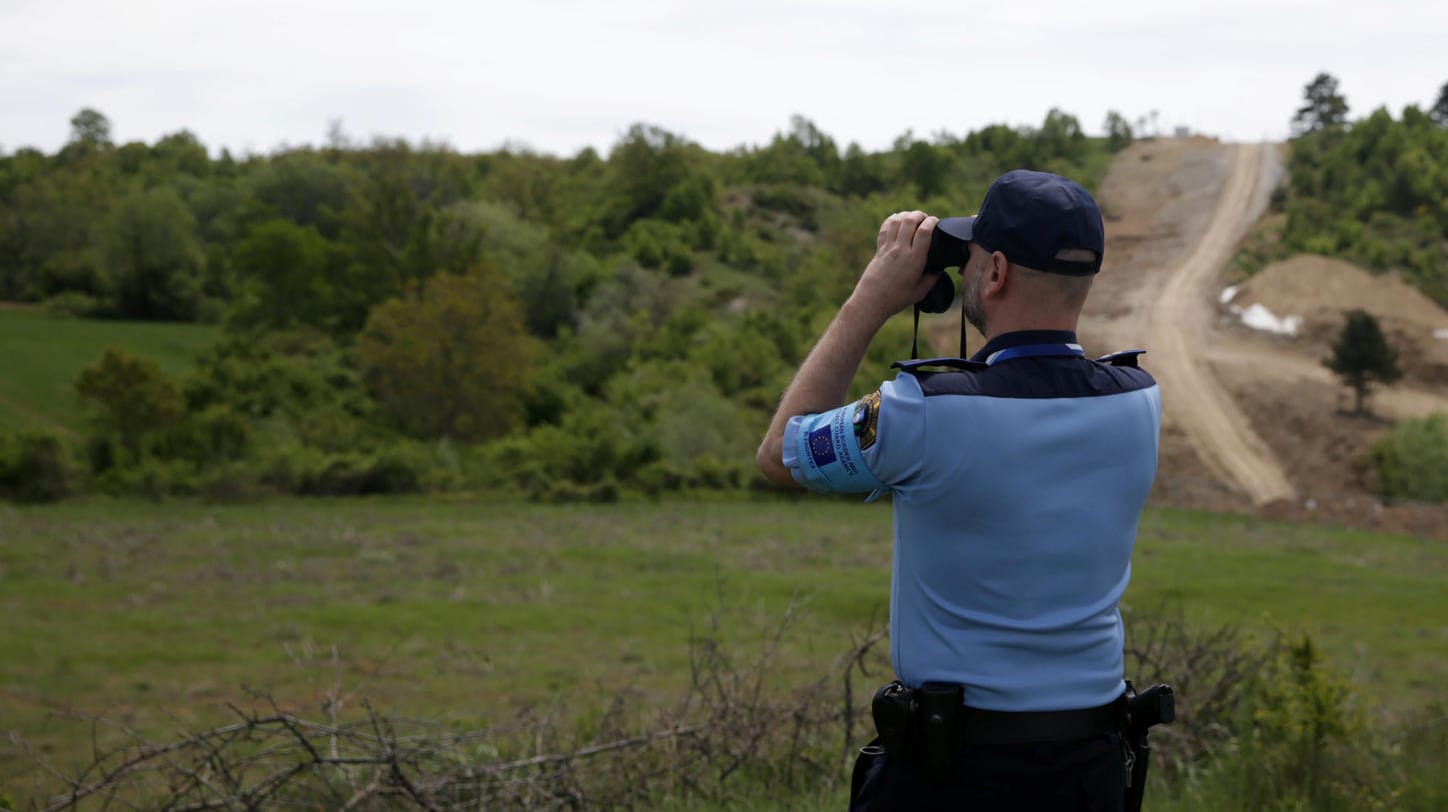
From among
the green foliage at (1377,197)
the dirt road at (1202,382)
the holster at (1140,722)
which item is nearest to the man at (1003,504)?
the holster at (1140,722)

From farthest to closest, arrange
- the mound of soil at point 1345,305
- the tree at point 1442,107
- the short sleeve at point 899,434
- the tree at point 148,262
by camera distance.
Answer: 1. the tree at point 1442,107
2. the tree at point 148,262
3. the mound of soil at point 1345,305
4. the short sleeve at point 899,434

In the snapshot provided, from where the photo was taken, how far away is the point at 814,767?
5.70 meters

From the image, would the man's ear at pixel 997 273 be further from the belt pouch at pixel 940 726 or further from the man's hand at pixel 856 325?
the belt pouch at pixel 940 726

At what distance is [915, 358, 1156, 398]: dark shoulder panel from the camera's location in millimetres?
2535

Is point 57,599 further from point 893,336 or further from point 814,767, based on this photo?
point 893,336

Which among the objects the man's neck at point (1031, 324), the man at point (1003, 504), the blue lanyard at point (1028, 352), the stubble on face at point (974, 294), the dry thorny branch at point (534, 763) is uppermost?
the stubble on face at point (974, 294)

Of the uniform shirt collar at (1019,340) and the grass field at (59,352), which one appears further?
the grass field at (59,352)

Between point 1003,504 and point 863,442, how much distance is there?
0.94 feet

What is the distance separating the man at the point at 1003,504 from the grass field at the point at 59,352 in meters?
46.8

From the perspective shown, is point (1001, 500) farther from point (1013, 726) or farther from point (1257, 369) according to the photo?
point (1257, 369)

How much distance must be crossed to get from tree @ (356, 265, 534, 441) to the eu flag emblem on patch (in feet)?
151

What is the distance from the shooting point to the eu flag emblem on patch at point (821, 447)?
2.56 meters

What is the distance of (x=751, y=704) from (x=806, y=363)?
3.40 m

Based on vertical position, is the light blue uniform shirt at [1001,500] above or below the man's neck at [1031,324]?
below
